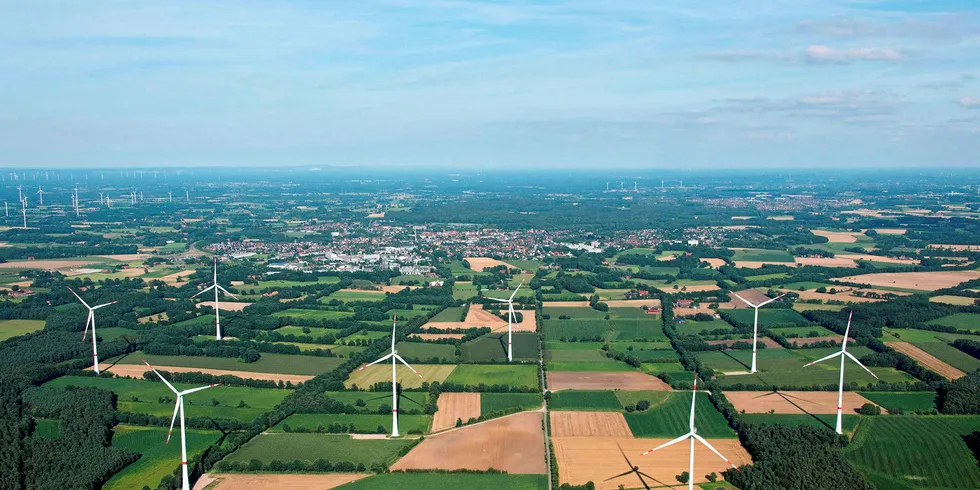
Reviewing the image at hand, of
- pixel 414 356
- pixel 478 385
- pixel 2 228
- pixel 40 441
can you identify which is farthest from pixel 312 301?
pixel 2 228

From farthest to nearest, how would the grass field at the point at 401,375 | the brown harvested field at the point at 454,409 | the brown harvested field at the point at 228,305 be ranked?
the brown harvested field at the point at 228,305 < the grass field at the point at 401,375 < the brown harvested field at the point at 454,409

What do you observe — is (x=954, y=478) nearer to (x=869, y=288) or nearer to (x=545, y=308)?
(x=545, y=308)

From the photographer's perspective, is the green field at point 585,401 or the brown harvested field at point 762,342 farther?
the brown harvested field at point 762,342

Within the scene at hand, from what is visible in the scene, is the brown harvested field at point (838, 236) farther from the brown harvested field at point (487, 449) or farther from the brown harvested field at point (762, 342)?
the brown harvested field at point (487, 449)

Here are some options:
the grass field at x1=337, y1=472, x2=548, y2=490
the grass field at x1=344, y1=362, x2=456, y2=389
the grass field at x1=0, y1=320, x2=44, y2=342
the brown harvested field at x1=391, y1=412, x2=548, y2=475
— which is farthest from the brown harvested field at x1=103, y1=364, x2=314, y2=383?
the grass field at x1=337, y1=472, x2=548, y2=490

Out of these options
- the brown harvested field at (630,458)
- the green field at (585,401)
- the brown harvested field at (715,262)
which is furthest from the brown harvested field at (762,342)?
the brown harvested field at (715,262)

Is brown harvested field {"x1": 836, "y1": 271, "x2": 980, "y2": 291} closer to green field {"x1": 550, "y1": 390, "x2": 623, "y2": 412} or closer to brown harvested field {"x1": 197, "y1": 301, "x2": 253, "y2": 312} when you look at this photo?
green field {"x1": 550, "y1": 390, "x2": 623, "y2": 412}

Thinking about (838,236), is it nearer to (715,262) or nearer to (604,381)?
(715,262)
